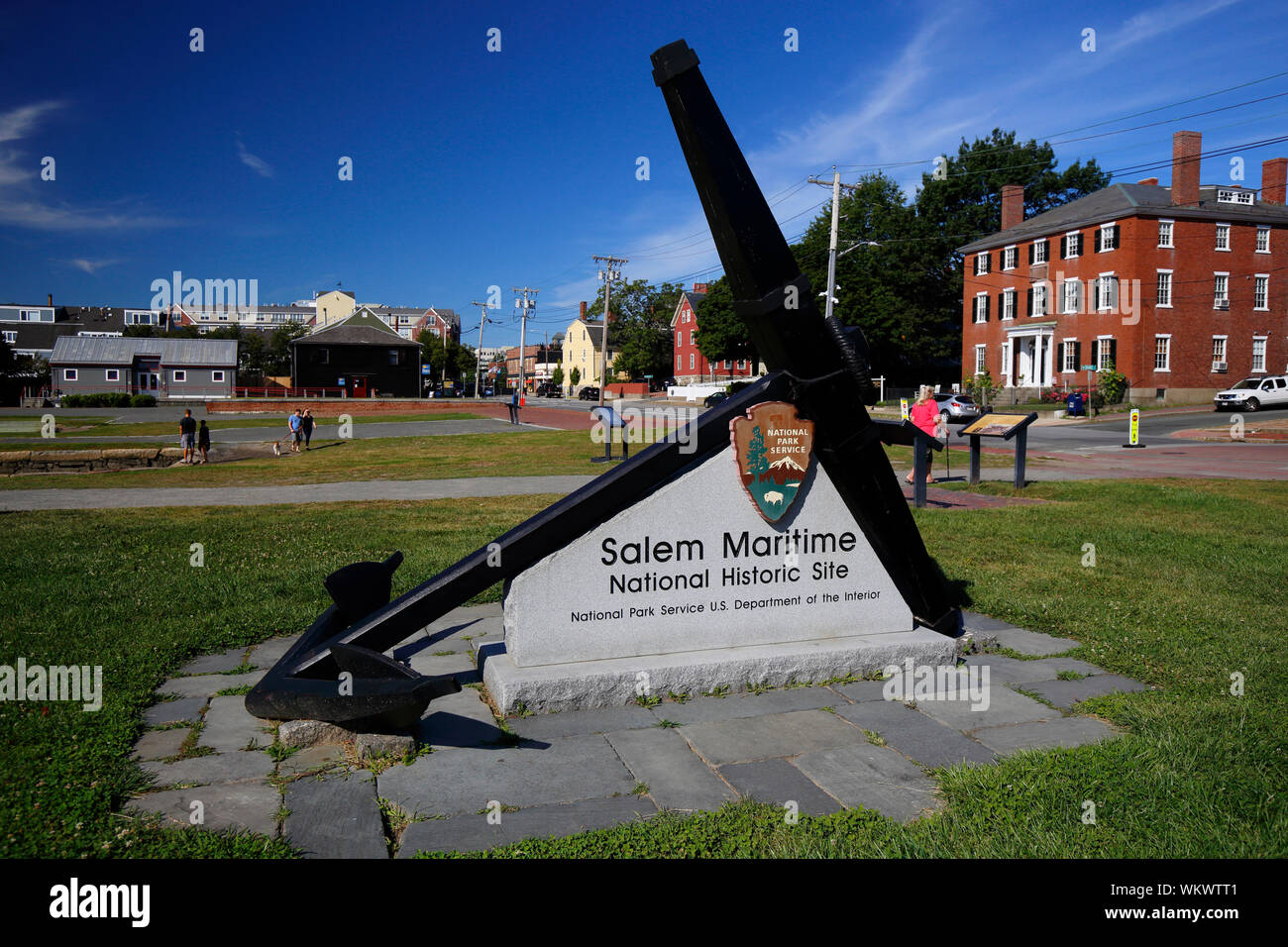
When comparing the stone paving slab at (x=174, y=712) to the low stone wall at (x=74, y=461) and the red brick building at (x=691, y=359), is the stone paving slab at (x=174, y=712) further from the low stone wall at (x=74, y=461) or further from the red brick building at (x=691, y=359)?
the red brick building at (x=691, y=359)

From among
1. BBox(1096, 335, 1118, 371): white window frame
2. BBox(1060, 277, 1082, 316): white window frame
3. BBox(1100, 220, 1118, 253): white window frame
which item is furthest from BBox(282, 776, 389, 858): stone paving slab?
BBox(1060, 277, 1082, 316): white window frame

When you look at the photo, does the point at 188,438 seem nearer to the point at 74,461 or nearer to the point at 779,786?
the point at 74,461

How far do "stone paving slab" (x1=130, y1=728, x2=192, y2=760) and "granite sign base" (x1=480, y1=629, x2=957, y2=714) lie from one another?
1.51m

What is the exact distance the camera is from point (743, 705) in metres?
4.59

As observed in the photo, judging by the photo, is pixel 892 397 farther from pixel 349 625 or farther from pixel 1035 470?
pixel 349 625

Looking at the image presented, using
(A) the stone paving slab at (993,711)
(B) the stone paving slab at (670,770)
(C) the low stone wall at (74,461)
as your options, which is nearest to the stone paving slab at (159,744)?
(B) the stone paving slab at (670,770)

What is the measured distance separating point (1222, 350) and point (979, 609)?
48270 mm

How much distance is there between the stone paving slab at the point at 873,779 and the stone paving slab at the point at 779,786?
0.20ft

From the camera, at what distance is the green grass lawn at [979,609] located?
306 cm

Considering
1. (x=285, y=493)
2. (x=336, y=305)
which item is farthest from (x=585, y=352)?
(x=285, y=493)

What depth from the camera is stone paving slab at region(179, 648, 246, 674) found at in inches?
204

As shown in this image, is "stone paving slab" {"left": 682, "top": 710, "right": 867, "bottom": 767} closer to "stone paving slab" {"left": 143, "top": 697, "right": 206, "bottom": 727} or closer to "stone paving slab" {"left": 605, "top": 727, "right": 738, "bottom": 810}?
"stone paving slab" {"left": 605, "top": 727, "right": 738, "bottom": 810}
